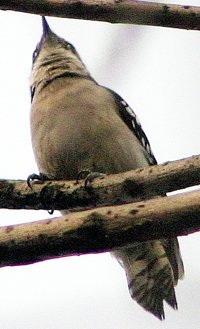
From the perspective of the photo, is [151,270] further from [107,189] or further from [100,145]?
[107,189]

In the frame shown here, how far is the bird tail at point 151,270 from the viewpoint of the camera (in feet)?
14.1

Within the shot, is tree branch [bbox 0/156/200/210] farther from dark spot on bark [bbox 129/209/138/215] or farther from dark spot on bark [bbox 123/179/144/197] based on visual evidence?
dark spot on bark [bbox 129/209/138/215]

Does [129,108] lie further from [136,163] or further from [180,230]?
[180,230]

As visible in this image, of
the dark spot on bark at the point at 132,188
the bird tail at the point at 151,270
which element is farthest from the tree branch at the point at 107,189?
the bird tail at the point at 151,270

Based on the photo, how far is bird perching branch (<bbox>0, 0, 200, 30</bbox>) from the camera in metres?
3.01

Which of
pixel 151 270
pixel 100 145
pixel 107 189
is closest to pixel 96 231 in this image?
pixel 107 189

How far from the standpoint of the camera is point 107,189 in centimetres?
287

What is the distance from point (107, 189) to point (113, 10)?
2.62ft

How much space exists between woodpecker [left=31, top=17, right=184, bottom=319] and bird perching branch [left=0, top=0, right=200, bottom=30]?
1299mm

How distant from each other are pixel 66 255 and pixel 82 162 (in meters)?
2.07

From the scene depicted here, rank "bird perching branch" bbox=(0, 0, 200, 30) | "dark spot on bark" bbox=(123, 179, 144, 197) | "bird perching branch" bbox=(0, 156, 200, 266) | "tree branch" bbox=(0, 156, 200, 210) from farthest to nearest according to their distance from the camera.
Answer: "bird perching branch" bbox=(0, 0, 200, 30)
"dark spot on bark" bbox=(123, 179, 144, 197)
"tree branch" bbox=(0, 156, 200, 210)
"bird perching branch" bbox=(0, 156, 200, 266)

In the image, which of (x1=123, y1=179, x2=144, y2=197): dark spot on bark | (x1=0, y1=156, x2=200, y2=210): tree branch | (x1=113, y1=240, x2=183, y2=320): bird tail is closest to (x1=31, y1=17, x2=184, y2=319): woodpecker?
(x1=113, y1=240, x2=183, y2=320): bird tail

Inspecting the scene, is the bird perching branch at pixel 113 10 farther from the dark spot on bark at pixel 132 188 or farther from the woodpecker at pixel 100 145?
the woodpecker at pixel 100 145

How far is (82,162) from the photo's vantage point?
168 inches
